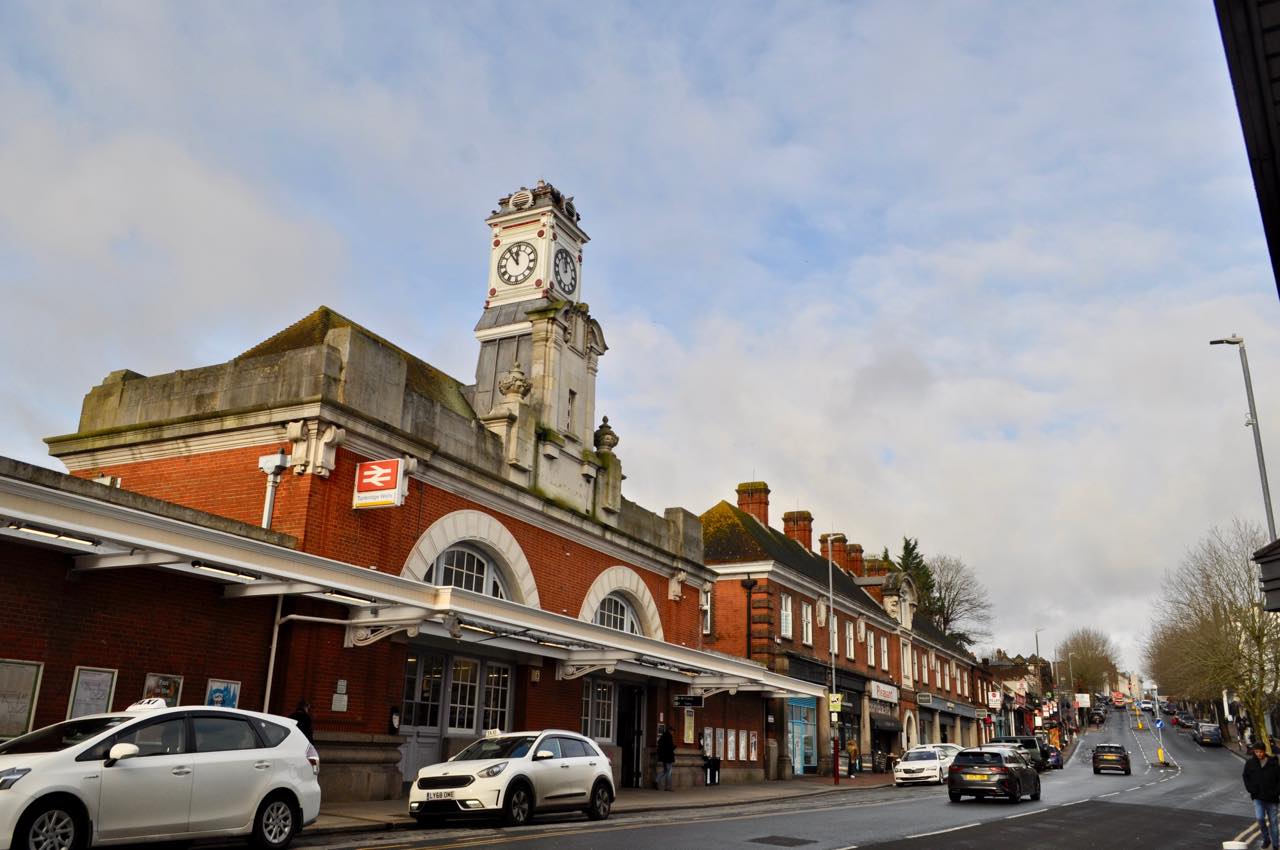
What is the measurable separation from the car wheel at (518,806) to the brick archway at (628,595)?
31.1 ft

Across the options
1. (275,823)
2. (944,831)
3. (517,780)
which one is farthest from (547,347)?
(275,823)

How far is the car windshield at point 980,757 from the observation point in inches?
947

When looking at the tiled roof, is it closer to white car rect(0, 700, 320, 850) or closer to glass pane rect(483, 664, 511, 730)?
glass pane rect(483, 664, 511, 730)

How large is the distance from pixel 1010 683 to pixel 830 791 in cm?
7043

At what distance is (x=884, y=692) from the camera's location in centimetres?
4800

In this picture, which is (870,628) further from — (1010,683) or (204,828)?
(1010,683)

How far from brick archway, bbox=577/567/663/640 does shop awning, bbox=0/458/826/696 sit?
2307 millimetres

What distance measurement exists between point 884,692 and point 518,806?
37127 mm

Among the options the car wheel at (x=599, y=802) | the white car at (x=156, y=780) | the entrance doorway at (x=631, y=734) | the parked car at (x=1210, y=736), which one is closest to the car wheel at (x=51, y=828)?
the white car at (x=156, y=780)

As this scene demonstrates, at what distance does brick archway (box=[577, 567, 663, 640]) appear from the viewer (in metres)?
24.8

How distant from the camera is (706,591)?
31422mm

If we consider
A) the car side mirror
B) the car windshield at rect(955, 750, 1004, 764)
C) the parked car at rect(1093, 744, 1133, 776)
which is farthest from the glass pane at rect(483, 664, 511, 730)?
the parked car at rect(1093, 744, 1133, 776)

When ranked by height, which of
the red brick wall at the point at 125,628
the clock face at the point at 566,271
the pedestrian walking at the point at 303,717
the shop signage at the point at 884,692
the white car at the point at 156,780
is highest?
the clock face at the point at 566,271

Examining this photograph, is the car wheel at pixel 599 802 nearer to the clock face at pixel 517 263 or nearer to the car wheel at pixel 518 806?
the car wheel at pixel 518 806
